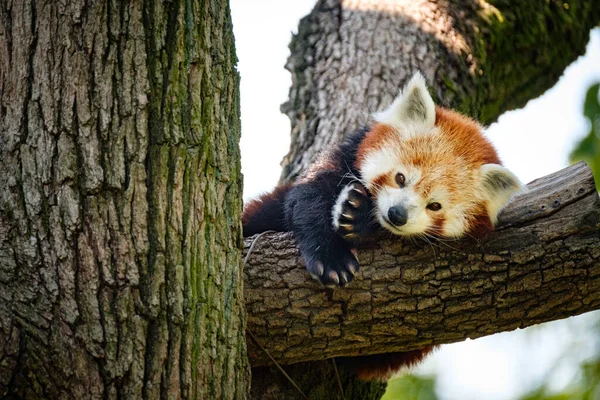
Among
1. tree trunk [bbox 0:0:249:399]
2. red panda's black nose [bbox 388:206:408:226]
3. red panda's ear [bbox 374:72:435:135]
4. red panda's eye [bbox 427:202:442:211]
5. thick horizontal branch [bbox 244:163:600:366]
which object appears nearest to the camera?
tree trunk [bbox 0:0:249:399]

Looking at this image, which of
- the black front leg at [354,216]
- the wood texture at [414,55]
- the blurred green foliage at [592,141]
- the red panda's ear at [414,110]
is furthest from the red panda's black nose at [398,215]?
the blurred green foliage at [592,141]

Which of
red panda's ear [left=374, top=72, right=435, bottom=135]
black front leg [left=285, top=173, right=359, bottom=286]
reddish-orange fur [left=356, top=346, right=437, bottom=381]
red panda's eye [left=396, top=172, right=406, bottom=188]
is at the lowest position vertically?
reddish-orange fur [left=356, top=346, right=437, bottom=381]

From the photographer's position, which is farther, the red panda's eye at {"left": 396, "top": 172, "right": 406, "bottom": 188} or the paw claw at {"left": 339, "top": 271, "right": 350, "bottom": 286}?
the red panda's eye at {"left": 396, "top": 172, "right": 406, "bottom": 188}

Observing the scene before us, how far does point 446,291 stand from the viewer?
2955 millimetres

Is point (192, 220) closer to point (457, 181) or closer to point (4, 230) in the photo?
point (4, 230)

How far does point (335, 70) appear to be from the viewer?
4883 mm

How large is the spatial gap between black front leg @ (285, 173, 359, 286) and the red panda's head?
26 centimetres

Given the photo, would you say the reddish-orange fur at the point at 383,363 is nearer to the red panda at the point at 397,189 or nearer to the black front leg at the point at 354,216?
the red panda at the point at 397,189

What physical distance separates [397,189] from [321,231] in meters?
0.55

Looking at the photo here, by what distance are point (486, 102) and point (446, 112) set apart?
143 centimetres

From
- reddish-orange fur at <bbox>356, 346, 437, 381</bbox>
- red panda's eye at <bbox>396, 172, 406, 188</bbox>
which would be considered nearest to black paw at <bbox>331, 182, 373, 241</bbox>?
red panda's eye at <bbox>396, 172, 406, 188</bbox>

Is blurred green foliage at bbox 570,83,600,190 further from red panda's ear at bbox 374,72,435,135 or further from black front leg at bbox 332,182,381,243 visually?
black front leg at bbox 332,182,381,243

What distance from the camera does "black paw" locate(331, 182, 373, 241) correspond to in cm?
327

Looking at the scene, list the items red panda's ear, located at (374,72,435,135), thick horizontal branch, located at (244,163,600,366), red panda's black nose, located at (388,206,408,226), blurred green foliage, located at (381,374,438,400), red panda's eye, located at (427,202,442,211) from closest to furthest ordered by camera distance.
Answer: thick horizontal branch, located at (244,163,600,366)
red panda's black nose, located at (388,206,408,226)
red panda's eye, located at (427,202,442,211)
red panda's ear, located at (374,72,435,135)
blurred green foliage, located at (381,374,438,400)
